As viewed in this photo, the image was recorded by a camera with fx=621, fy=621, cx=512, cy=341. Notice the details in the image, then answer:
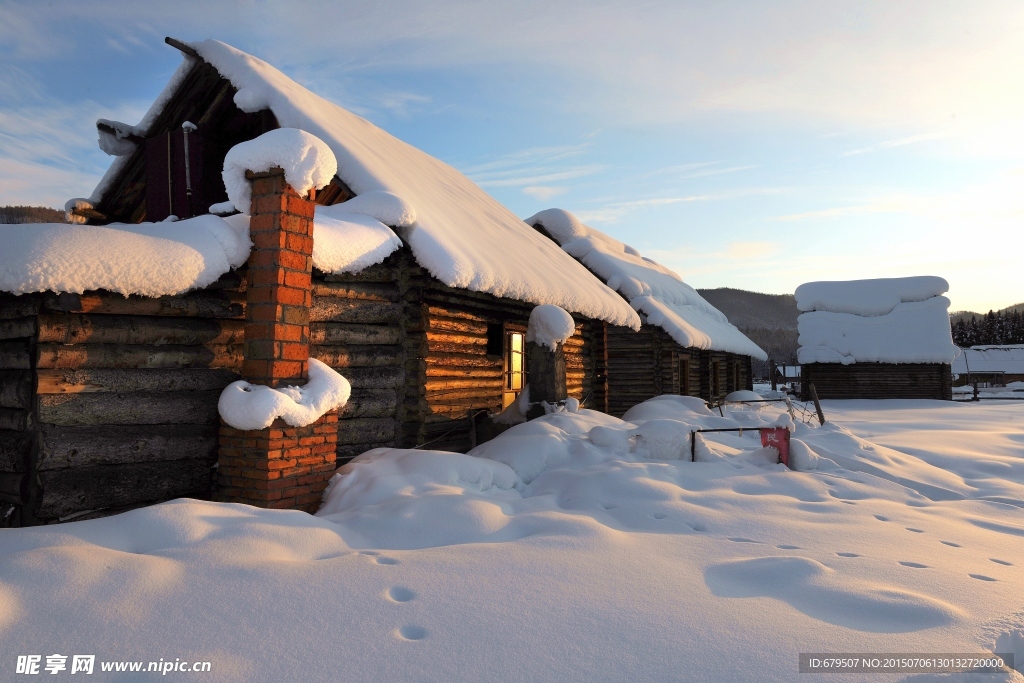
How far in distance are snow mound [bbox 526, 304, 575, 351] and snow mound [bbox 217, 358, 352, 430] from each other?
3935mm

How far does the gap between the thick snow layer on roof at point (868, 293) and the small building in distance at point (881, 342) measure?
0.13 feet

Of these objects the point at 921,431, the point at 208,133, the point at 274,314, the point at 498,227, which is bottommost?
the point at 921,431

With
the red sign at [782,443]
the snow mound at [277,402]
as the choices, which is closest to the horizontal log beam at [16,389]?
the snow mound at [277,402]

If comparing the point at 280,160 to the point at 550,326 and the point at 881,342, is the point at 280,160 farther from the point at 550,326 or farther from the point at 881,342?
the point at 881,342

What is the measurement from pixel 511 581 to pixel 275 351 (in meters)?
2.85

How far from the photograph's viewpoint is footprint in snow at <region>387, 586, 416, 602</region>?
10.1ft

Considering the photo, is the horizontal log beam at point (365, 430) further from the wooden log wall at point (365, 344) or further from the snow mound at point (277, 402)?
the snow mound at point (277, 402)

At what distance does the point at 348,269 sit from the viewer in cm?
609

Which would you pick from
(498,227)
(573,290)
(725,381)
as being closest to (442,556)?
(573,290)

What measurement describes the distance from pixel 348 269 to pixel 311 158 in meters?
1.24

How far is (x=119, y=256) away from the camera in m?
A: 4.51

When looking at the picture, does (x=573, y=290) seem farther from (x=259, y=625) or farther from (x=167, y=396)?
(x=259, y=625)

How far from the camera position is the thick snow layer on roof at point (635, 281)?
16.9 metres

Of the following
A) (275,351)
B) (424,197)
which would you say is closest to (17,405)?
(275,351)
